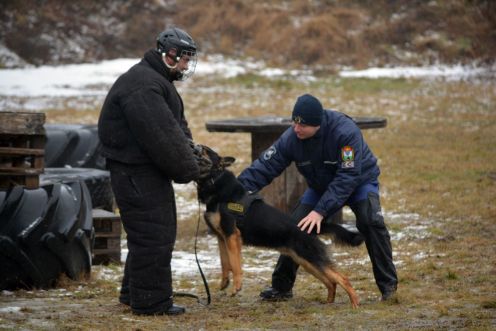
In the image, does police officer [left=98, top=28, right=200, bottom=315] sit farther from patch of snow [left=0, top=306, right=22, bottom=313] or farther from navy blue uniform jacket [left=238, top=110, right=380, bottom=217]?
navy blue uniform jacket [left=238, top=110, right=380, bottom=217]

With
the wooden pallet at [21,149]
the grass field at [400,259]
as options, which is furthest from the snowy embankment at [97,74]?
the wooden pallet at [21,149]

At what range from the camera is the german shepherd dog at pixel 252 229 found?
18.7ft

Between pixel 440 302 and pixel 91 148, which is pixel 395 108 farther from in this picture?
pixel 440 302

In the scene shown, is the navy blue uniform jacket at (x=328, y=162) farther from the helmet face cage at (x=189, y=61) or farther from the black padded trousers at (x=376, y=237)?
the helmet face cage at (x=189, y=61)

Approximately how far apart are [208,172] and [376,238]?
1.26 m

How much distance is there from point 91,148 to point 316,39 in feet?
59.4

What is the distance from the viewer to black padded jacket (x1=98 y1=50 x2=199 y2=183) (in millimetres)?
5211

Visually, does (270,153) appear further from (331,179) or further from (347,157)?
(347,157)

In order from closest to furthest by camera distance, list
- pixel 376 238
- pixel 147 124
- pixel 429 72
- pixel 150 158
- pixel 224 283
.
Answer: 1. pixel 147 124
2. pixel 150 158
3. pixel 376 238
4. pixel 224 283
5. pixel 429 72

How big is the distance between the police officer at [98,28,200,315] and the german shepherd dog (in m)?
0.43

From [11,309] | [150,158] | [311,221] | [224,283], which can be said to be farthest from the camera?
[224,283]

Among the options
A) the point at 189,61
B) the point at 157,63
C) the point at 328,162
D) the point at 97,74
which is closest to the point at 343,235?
the point at 328,162

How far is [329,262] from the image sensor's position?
5.78 metres

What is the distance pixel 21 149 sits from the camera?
6605mm
